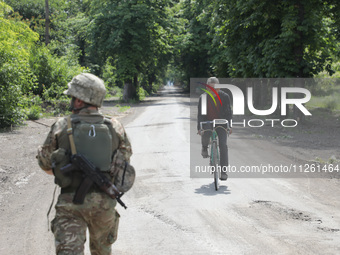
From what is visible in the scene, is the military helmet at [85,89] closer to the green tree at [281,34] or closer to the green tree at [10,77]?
the green tree at [10,77]

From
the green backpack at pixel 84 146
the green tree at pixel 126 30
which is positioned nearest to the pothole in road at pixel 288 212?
the green backpack at pixel 84 146

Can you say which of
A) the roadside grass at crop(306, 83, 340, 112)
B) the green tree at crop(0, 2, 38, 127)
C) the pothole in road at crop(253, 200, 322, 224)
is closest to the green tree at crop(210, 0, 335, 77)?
the roadside grass at crop(306, 83, 340, 112)

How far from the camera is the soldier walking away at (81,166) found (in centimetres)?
354

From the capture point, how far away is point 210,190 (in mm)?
8383

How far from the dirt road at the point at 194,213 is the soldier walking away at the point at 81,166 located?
1.79m

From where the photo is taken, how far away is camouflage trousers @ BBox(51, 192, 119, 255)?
347 centimetres

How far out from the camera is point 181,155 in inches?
478

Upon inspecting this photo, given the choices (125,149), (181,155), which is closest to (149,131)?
(181,155)

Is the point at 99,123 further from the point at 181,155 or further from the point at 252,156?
the point at 252,156

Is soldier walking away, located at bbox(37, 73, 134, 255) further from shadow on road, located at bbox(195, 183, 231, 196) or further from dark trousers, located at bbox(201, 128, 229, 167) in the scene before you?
dark trousers, located at bbox(201, 128, 229, 167)

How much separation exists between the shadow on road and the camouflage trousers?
14.5 feet

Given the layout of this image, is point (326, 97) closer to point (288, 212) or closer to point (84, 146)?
point (288, 212)

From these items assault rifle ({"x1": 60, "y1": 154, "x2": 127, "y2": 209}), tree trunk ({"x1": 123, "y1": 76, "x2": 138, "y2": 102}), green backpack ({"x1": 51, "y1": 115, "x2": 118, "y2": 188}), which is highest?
green backpack ({"x1": 51, "y1": 115, "x2": 118, "y2": 188})

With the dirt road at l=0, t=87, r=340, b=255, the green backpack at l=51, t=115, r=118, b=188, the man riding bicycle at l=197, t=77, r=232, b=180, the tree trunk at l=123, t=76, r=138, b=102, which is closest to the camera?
the green backpack at l=51, t=115, r=118, b=188
